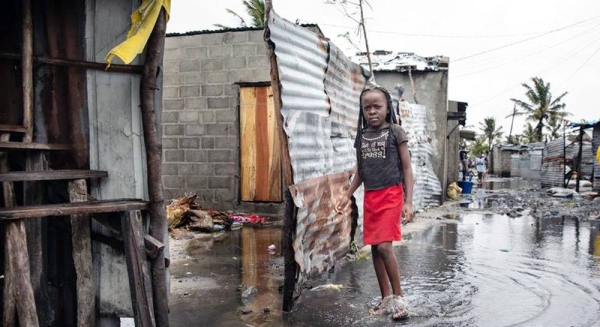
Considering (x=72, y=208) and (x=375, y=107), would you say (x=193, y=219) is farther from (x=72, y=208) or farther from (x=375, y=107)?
(x=72, y=208)

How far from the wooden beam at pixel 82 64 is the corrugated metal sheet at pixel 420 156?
740 centimetres

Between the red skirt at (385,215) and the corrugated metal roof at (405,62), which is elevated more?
the corrugated metal roof at (405,62)

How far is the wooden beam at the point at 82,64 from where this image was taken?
9.43 ft

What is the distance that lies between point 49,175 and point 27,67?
670mm

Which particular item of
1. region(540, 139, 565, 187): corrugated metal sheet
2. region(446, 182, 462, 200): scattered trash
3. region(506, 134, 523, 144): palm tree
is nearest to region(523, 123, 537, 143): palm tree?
region(506, 134, 523, 144): palm tree

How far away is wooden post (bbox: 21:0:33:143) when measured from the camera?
2.80 m

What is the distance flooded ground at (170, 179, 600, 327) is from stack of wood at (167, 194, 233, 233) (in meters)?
0.37

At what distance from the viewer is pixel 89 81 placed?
2.99 m

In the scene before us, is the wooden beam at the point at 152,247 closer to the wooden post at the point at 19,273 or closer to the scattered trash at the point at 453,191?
the wooden post at the point at 19,273

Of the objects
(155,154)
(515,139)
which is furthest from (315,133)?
(515,139)

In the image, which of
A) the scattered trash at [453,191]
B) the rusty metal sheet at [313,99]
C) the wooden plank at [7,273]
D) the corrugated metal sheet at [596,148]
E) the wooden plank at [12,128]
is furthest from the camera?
the corrugated metal sheet at [596,148]

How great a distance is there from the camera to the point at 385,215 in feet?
13.3

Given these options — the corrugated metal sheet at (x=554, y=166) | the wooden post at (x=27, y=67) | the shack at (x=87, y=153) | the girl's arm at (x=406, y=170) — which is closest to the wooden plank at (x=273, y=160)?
the girl's arm at (x=406, y=170)

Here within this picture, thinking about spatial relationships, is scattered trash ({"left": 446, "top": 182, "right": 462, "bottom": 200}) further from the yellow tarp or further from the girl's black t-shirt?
the yellow tarp
